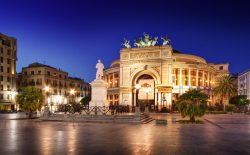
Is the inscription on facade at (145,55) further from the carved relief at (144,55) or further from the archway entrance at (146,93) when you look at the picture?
the archway entrance at (146,93)

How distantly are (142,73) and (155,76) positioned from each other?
4.28 metres

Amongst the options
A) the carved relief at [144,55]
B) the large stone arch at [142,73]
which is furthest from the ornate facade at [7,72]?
the carved relief at [144,55]

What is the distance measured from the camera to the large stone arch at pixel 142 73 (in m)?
77.8

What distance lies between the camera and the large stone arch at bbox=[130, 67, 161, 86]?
77.8 m

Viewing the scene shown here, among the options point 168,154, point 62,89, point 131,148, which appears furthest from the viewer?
point 62,89

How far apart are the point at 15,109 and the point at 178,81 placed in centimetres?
4968

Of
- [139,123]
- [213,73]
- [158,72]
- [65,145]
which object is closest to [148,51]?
[158,72]

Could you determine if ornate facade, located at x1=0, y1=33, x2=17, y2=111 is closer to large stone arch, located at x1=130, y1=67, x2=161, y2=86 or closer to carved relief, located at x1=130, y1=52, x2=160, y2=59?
large stone arch, located at x1=130, y1=67, x2=161, y2=86

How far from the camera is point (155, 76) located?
78.9 m

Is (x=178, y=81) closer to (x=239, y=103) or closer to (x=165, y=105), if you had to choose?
(x=165, y=105)

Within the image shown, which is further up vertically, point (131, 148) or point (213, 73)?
point (213, 73)

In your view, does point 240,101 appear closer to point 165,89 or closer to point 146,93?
point 165,89

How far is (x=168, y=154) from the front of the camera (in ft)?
40.3

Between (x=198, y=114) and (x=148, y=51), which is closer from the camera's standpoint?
(x=198, y=114)
